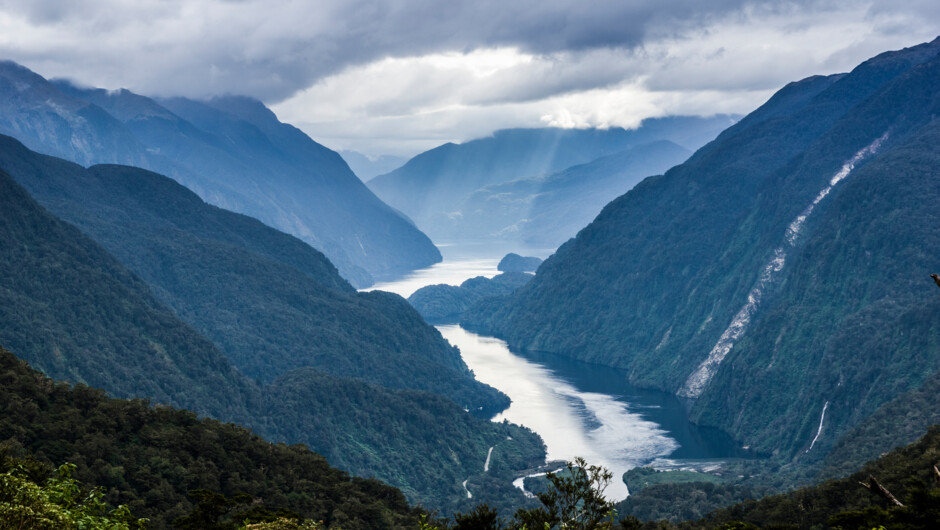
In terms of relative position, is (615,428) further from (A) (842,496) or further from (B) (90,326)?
(B) (90,326)

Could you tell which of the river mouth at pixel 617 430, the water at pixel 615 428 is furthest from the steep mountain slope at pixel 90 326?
the water at pixel 615 428

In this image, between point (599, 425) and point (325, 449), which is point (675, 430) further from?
point (325, 449)

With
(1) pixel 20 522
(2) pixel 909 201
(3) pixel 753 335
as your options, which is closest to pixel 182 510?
(1) pixel 20 522

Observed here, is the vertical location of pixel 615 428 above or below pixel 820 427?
above

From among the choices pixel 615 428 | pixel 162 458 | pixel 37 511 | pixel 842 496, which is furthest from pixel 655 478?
pixel 37 511

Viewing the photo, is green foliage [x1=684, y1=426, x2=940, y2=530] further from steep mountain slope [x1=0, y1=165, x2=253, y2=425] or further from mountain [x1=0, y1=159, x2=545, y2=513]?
steep mountain slope [x1=0, y1=165, x2=253, y2=425]

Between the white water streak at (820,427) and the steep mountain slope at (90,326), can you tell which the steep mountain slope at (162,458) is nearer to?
the steep mountain slope at (90,326)
